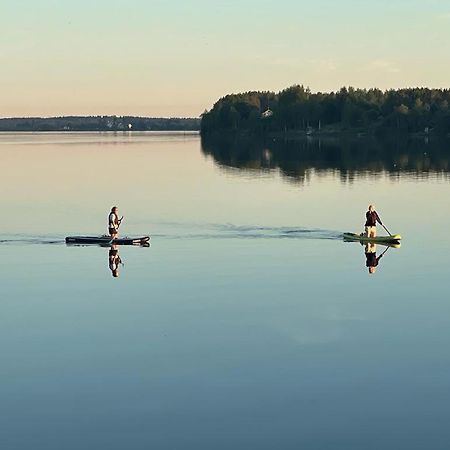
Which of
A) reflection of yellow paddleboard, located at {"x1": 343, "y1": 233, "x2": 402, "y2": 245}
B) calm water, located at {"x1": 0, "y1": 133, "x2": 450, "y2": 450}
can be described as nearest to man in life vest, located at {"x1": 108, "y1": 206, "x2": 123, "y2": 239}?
calm water, located at {"x1": 0, "y1": 133, "x2": 450, "y2": 450}

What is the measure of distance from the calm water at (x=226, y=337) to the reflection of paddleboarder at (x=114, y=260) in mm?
466

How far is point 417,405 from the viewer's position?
24.2m

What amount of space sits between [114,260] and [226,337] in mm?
18334

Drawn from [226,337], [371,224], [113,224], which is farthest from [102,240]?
[226,337]

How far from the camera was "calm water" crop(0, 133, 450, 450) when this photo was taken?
23.1 metres

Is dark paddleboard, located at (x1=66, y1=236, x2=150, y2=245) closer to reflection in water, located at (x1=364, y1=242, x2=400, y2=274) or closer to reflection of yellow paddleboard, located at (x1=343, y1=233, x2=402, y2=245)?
reflection of yellow paddleboard, located at (x1=343, y1=233, x2=402, y2=245)

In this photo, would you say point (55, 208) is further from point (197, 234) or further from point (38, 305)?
point (38, 305)

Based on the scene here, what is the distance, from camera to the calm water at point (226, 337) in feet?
75.8

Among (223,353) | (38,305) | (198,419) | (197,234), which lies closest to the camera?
(198,419)

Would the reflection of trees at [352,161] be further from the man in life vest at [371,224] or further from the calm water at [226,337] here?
the man in life vest at [371,224]

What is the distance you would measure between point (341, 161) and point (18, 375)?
125 metres

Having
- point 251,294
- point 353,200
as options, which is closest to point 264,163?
point 353,200

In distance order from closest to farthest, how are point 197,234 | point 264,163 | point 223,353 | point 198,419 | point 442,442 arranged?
point 442,442 < point 198,419 < point 223,353 < point 197,234 < point 264,163

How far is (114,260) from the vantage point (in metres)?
48.3
